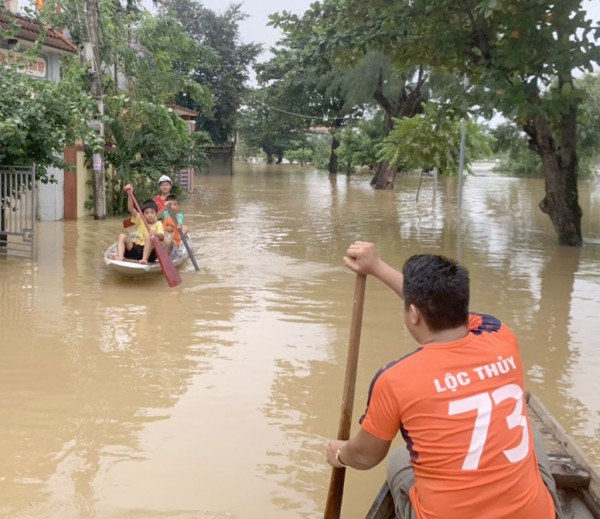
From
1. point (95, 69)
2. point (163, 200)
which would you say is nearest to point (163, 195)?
point (163, 200)

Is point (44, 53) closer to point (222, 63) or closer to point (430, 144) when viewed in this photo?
point (430, 144)

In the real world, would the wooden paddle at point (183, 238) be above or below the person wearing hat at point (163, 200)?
below

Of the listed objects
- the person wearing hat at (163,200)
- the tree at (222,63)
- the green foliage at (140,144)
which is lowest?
the person wearing hat at (163,200)

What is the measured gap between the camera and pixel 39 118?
10820 mm

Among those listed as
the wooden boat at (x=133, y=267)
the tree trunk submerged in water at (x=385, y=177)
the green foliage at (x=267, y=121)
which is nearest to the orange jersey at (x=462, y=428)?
the wooden boat at (x=133, y=267)

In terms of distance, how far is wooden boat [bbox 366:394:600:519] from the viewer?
3.13 metres

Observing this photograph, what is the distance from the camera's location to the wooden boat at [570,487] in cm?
313

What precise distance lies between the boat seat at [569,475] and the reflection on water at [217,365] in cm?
128

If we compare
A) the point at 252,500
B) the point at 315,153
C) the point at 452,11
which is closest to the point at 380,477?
the point at 252,500

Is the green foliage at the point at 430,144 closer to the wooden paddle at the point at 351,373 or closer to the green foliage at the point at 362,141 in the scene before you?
the green foliage at the point at 362,141

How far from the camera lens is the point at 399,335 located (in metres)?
7.93

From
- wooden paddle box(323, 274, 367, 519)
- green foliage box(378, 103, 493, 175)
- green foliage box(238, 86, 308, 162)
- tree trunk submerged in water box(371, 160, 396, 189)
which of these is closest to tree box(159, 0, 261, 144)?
green foliage box(238, 86, 308, 162)

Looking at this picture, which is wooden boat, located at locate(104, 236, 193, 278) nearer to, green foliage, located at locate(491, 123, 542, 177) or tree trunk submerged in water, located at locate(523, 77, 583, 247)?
tree trunk submerged in water, located at locate(523, 77, 583, 247)

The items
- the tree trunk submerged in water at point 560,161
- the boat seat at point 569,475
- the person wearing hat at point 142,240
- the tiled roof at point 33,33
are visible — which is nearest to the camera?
the boat seat at point 569,475
